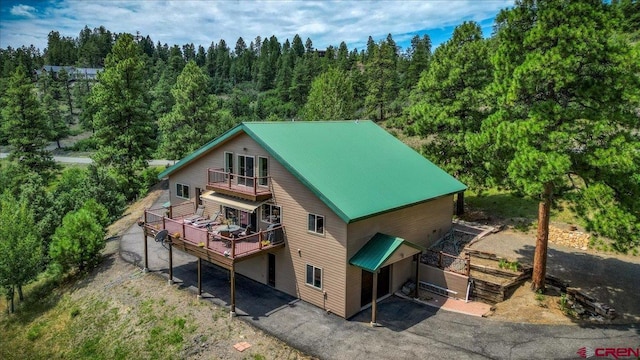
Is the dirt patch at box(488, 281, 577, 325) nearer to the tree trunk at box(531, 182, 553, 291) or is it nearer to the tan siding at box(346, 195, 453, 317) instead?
the tree trunk at box(531, 182, 553, 291)

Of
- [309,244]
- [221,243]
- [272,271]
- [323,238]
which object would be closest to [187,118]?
[221,243]

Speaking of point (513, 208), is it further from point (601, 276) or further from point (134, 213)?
point (134, 213)

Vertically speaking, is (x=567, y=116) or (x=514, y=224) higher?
(x=567, y=116)

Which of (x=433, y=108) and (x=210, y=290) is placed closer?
(x=210, y=290)

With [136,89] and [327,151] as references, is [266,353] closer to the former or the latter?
[327,151]

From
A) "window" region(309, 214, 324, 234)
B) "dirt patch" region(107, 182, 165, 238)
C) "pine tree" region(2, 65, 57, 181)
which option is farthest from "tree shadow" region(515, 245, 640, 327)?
"pine tree" region(2, 65, 57, 181)

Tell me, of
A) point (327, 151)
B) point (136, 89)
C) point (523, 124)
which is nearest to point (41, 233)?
point (136, 89)
